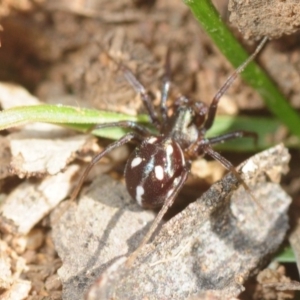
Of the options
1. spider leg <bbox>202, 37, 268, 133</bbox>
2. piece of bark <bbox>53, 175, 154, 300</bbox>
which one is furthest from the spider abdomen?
spider leg <bbox>202, 37, 268, 133</bbox>

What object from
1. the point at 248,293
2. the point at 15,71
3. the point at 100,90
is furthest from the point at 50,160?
the point at 248,293

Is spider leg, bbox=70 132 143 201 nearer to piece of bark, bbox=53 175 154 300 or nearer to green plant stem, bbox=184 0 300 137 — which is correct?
piece of bark, bbox=53 175 154 300

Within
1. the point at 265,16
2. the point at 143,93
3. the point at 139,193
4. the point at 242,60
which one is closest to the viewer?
the point at 265,16

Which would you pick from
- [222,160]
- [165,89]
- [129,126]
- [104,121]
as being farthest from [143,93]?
[222,160]

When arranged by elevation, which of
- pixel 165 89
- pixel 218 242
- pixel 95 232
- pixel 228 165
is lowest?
pixel 218 242

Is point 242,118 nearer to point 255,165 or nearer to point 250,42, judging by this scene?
point 250,42

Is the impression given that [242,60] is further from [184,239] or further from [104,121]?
[184,239]

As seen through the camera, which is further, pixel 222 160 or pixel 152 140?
pixel 152 140

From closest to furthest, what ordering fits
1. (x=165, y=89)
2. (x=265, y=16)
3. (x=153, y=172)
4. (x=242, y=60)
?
1. (x=265, y=16)
2. (x=153, y=172)
3. (x=242, y=60)
4. (x=165, y=89)
